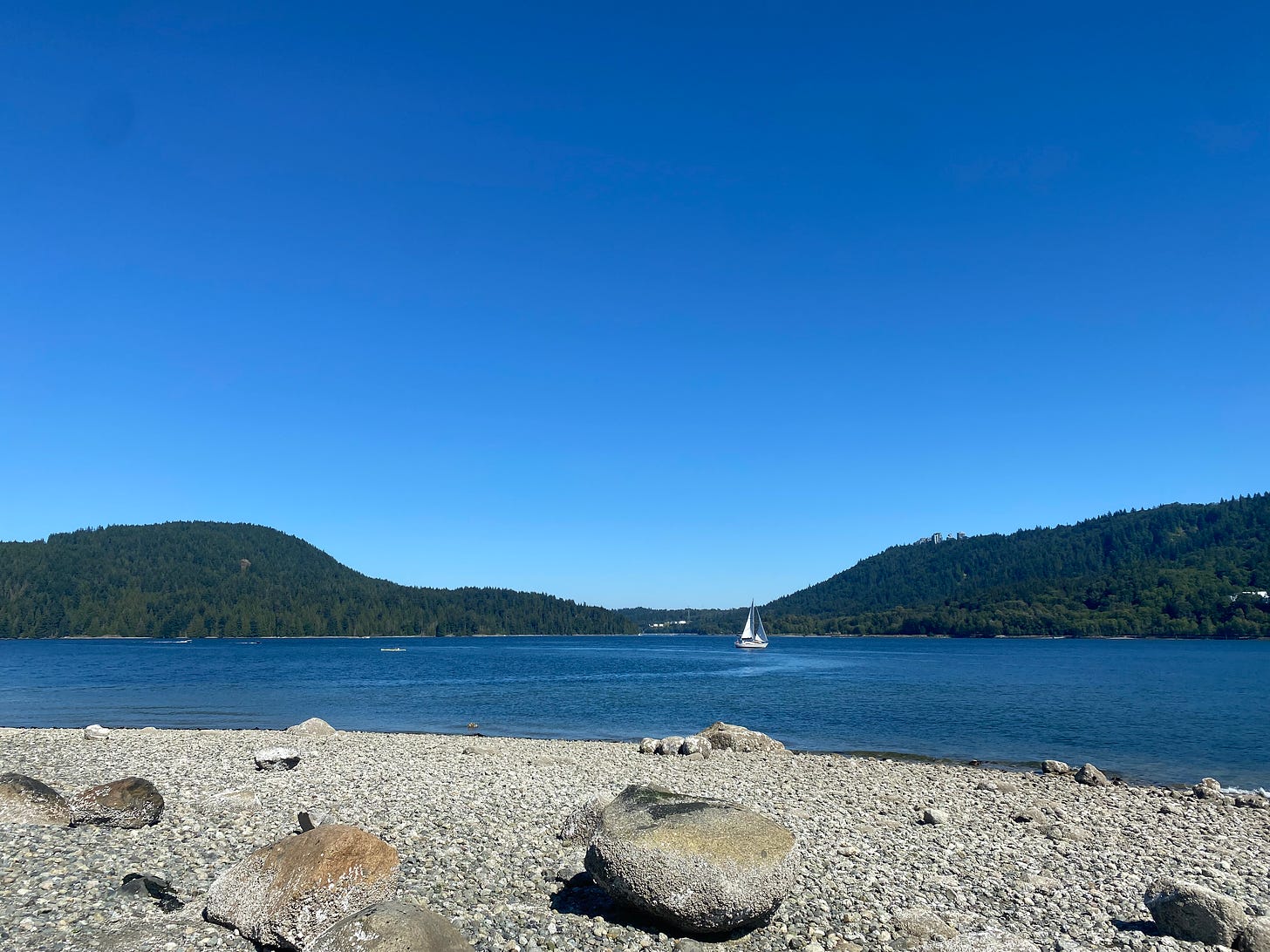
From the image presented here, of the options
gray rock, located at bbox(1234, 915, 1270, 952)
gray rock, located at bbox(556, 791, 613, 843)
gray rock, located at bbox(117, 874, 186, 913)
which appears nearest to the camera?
gray rock, located at bbox(1234, 915, 1270, 952)

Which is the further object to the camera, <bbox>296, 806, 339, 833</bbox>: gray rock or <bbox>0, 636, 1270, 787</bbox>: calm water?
<bbox>0, 636, 1270, 787</bbox>: calm water

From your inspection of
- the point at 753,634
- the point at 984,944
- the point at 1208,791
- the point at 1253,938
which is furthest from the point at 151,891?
the point at 753,634

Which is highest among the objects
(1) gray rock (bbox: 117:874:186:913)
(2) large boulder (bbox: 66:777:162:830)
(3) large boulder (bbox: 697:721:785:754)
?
(2) large boulder (bbox: 66:777:162:830)

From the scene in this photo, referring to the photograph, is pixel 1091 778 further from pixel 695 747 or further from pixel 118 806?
pixel 118 806

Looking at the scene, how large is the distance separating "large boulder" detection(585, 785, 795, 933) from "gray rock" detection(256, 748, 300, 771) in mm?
16912

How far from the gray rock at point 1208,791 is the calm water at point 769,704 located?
3593 mm

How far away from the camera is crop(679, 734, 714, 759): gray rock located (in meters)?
30.3

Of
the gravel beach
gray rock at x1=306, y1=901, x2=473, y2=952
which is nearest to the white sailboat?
the gravel beach

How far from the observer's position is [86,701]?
175 ft

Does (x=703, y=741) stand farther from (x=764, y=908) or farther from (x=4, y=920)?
(x=4, y=920)

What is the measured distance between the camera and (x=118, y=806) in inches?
601

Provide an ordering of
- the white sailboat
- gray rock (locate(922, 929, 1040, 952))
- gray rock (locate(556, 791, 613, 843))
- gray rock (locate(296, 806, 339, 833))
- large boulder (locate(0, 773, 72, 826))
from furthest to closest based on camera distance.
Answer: the white sailboat < gray rock (locate(296, 806, 339, 833)) < large boulder (locate(0, 773, 72, 826)) < gray rock (locate(556, 791, 613, 843)) < gray rock (locate(922, 929, 1040, 952))

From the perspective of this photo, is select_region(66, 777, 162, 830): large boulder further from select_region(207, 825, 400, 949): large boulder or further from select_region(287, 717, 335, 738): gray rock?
select_region(287, 717, 335, 738): gray rock

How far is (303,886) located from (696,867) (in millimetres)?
5233
